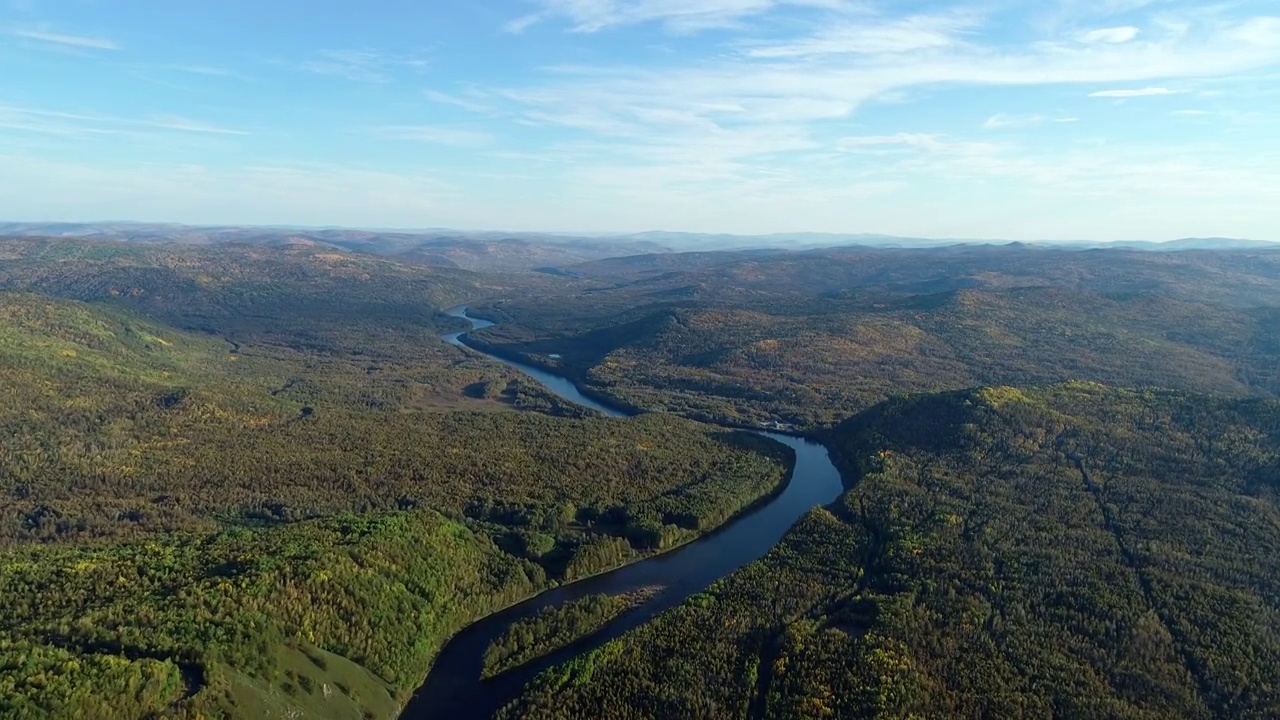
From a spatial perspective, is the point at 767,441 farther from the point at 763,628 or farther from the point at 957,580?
the point at 763,628

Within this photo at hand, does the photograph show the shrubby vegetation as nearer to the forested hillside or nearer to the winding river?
the winding river

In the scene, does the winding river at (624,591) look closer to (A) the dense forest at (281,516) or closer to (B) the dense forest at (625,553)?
(B) the dense forest at (625,553)

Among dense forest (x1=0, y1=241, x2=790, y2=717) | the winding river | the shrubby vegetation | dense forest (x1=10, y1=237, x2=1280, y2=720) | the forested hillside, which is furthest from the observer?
the shrubby vegetation

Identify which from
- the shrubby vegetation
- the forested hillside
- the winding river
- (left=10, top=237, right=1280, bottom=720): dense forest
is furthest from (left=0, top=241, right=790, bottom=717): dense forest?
the forested hillside

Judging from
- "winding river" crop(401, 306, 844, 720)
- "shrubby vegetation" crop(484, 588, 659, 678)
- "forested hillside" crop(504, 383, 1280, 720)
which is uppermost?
"forested hillside" crop(504, 383, 1280, 720)

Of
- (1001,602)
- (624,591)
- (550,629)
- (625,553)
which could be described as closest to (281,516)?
(550,629)

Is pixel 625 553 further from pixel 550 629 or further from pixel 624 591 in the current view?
pixel 550 629

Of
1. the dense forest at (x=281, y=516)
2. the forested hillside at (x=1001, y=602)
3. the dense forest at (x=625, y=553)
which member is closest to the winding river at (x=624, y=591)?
the dense forest at (x=625, y=553)
